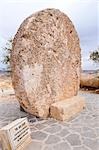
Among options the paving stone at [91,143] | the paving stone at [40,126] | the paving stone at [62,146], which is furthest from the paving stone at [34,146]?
the paving stone at [91,143]

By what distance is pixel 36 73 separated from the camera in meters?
5.26

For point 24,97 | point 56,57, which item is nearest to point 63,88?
point 56,57

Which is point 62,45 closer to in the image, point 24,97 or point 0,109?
point 24,97

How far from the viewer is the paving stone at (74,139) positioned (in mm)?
4176

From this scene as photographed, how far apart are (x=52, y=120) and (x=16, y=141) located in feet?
5.73

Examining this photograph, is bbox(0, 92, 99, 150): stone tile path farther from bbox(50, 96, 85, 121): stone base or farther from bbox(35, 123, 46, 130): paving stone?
A: bbox(50, 96, 85, 121): stone base

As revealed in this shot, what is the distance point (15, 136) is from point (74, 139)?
4.15 feet

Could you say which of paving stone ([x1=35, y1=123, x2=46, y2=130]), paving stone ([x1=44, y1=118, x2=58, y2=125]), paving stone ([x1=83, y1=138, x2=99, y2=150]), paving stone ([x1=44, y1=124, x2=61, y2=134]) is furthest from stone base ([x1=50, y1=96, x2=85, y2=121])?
paving stone ([x1=83, y1=138, x2=99, y2=150])

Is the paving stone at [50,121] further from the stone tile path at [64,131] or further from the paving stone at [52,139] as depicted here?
the paving stone at [52,139]

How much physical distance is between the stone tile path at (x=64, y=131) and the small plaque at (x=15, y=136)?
0.19 meters

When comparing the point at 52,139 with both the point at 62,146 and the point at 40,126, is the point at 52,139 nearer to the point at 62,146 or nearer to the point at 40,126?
the point at 62,146

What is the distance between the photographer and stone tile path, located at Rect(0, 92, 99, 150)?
13.5ft

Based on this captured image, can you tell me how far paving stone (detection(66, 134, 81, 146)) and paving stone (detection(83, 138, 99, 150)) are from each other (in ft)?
0.42

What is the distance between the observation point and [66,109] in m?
5.41
